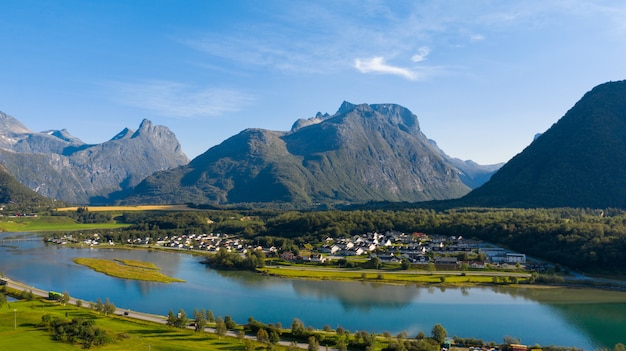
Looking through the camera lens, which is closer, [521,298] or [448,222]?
[521,298]

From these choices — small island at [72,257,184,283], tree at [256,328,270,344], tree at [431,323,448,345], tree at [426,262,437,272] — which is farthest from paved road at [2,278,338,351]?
tree at [426,262,437,272]

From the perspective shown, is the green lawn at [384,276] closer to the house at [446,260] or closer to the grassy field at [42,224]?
the house at [446,260]

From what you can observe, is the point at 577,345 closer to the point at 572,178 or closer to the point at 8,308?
the point at 8,308

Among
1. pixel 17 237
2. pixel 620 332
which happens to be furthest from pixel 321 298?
pixel 17 237

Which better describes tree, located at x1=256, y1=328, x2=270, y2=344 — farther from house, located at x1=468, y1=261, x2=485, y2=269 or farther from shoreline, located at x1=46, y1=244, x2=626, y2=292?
house, located at x1=468, y1=261, x2=485, y2=269

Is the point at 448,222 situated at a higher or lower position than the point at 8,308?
higher

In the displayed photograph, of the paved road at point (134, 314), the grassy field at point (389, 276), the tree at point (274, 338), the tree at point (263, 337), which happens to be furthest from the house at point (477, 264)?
the tree at point (263, 337)
